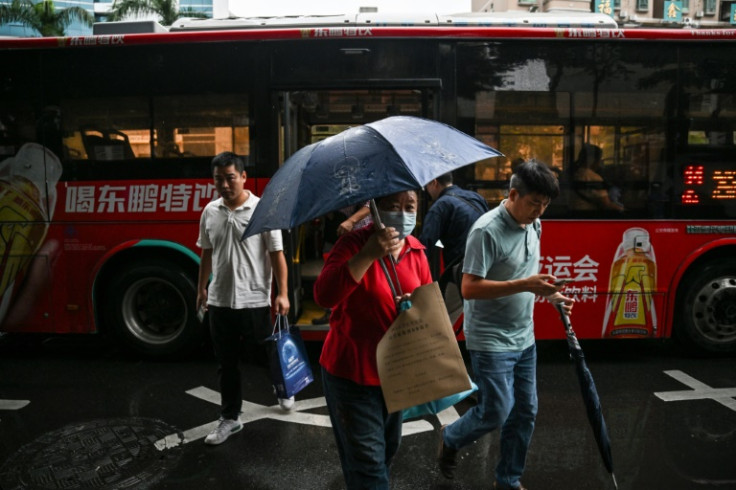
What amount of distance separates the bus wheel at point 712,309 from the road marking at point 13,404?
5879 mm

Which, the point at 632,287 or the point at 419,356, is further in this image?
the point at 632,287

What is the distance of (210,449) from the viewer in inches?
154

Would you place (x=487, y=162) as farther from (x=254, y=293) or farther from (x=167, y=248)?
(x=167, y=248)

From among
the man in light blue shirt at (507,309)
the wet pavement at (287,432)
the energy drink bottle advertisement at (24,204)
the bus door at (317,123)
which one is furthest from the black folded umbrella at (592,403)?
the energy drink bottle advertisement at (24,204)

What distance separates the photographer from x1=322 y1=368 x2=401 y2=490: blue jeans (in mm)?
2363

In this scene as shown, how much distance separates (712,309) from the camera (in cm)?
564

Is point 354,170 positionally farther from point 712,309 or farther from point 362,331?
point 712,309

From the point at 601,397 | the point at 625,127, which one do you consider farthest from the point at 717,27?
the point at 601,397

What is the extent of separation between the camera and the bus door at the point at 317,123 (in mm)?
5543

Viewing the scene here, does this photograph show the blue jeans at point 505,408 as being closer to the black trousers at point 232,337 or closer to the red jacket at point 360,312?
the red jacket at point 360,312

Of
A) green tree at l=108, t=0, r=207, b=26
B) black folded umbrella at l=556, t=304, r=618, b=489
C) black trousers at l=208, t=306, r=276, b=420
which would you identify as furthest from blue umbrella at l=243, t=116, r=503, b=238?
green tree at l=108, t=0, r=207, b=26

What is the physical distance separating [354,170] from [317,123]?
264 inches

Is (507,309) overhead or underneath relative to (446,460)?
overhead

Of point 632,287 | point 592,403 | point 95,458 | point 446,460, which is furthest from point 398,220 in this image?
point 632,287
